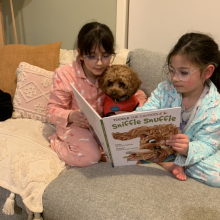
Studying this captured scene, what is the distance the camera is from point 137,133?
91 centimetres

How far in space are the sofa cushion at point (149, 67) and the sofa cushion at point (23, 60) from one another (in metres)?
0.66

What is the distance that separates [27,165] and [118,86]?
0.66 meters

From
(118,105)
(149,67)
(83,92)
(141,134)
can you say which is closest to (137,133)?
(141,134)

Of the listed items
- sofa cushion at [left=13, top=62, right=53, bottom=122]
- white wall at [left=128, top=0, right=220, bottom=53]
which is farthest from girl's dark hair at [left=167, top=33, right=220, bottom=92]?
sofa cushion at [left=13, top=62, right=53, bottom=122]

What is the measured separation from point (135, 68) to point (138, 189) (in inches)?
34.2

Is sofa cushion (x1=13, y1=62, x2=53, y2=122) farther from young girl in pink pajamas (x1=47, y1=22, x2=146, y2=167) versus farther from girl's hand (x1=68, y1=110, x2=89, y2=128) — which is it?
girl's hand (x1=68, y1=110, x2=89, y2=128)

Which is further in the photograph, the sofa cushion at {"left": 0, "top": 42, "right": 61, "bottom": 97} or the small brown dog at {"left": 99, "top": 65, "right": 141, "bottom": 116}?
the sofa cushion at {"left": 0, "top": 42, "right": 61, "bottom": 97}

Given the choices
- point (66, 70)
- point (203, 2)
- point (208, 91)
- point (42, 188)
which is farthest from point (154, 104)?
point (203, 2)

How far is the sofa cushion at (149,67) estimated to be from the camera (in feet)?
4.59

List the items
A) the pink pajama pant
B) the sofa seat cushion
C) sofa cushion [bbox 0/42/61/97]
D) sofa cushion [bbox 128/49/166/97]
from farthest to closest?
sofa cushion [bbox 0/42/61/97] < sofa cushion [bbox 128/49/166/97] < the pink pajama pant < the sofa seat cushion

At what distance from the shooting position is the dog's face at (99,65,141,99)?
1.23 meters

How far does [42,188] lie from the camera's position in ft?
3.12

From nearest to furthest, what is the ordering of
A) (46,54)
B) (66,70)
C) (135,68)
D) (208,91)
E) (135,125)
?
1. (135,125)
2. (208,91)
3. (66,70)
4. (135,68)
5. (46,54)

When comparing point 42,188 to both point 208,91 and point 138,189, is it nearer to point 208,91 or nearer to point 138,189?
point 138,189
